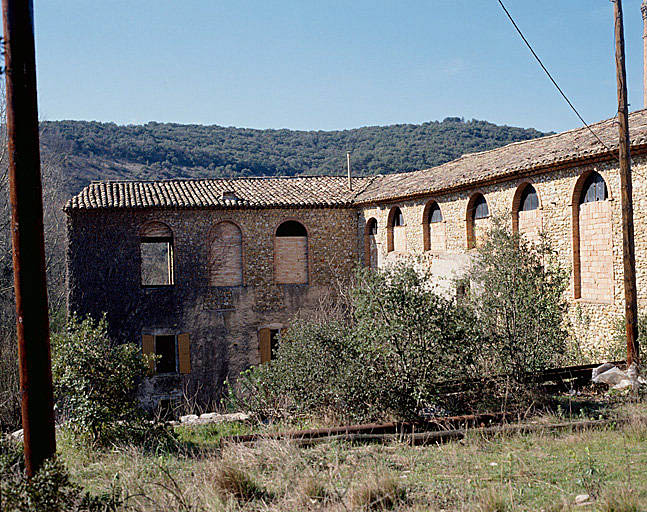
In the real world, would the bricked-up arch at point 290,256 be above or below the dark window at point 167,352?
above

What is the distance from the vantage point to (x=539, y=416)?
835 centimetres

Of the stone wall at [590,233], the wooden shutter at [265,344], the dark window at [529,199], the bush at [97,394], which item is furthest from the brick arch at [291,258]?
the bush at [97,394]

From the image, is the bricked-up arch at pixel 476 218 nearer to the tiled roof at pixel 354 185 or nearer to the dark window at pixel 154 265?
the tiled roof at pixel 354 185

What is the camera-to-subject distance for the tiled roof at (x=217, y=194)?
62.6ft

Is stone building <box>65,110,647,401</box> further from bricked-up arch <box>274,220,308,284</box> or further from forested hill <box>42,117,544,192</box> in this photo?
forested hill <box>42,117,544,192</box>

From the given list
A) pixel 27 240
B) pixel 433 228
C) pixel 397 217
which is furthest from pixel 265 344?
pixel 27 240

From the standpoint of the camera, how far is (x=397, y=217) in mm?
19391

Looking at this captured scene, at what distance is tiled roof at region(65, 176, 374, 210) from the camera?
62.6 feet

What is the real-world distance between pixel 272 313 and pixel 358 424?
1151 cm

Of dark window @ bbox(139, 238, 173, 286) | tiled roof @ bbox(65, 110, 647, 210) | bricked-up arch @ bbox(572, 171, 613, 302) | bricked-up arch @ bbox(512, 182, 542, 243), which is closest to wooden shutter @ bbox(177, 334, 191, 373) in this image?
tiled roof @ bbox(65, 110, 647, 210)

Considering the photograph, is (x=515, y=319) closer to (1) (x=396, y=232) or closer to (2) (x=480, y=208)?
(2) (x=480, y=208)

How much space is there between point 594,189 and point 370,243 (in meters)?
9.35

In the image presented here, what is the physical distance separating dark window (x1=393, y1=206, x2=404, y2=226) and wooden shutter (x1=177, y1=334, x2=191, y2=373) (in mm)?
7441

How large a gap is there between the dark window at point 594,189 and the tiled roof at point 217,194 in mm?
9423
